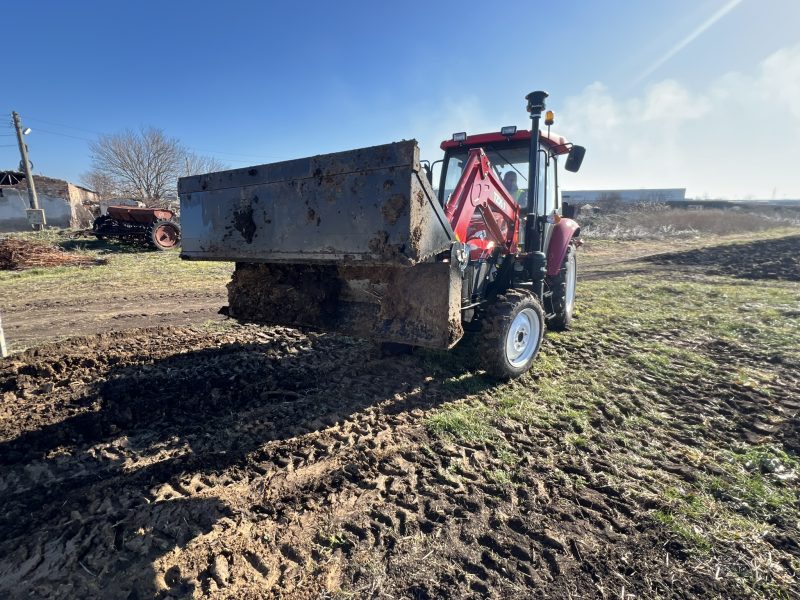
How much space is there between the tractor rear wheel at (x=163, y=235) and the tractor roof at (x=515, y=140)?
1350cm

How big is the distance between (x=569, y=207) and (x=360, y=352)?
3870mm

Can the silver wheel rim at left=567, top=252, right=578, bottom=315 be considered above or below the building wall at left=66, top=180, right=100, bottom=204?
below

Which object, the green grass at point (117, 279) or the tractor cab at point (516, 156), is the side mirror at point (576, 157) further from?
the green grass at point (117, 279)

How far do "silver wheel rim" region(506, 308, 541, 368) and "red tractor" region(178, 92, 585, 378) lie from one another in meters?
0.01

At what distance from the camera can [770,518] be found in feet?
7.91

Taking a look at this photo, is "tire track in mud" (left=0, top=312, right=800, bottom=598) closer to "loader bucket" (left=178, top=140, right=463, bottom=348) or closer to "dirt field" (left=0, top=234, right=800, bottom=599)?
"dirt field" (left=0, top=234, right=800, bottom=599)

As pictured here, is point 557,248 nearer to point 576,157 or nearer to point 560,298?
point 560,298

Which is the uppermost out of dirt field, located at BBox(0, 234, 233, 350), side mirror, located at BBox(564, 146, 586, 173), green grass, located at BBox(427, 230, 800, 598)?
side mirror, located at BBox(564, 146, 586, 173)

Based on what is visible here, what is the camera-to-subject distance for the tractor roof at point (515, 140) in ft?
16.5

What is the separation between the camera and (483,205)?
427cm

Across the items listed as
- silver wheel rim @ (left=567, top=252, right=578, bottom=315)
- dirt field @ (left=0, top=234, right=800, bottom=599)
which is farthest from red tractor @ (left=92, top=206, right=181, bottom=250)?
silver wheel rim @ (left=567, top=252, right=578, bottom=315)

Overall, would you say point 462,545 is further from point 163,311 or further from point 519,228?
point 163,311

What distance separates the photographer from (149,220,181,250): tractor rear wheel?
51.9ft

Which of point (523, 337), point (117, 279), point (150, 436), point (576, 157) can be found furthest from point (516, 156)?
point (117, 279)
